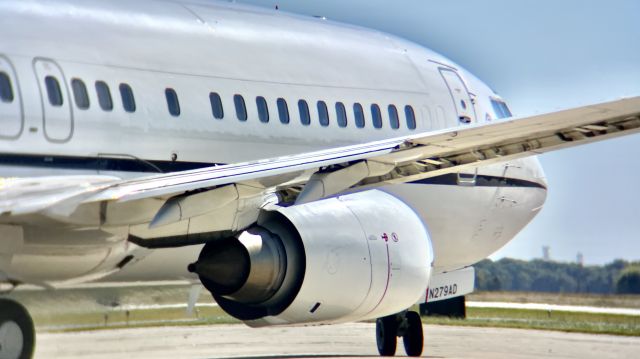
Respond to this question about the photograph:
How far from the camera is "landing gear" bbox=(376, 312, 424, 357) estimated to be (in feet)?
62.0

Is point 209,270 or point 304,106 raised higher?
point 304,106

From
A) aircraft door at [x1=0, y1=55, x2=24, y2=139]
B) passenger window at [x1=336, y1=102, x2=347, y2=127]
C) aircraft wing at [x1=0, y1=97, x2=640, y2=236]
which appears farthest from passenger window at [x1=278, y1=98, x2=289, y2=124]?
aircraft door at [x1=0, y1=55, x2=24, y2=139]

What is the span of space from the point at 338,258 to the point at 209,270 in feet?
4.85

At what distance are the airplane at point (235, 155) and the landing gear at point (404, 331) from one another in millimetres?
773

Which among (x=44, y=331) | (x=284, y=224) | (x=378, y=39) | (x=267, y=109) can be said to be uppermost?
(x=378, y=39)

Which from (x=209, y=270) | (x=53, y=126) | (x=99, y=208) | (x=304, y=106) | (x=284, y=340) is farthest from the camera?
(x=284, y=340)

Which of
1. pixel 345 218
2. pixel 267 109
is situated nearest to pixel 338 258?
pixel 345 218

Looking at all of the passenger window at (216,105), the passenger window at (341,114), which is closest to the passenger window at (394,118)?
the passenger window at (341,114)

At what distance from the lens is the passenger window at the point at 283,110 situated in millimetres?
15648

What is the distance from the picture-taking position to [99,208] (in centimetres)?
1136

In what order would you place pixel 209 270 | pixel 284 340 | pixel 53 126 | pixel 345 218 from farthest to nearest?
1. pixel 284 340
2. pixel 345 218
3. pixel 209 270
4. pixel 53 126

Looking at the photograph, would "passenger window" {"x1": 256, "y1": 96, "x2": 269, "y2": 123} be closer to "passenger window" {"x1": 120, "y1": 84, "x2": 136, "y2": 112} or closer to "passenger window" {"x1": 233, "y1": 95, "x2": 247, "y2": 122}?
"passenger window" {"x1": 233, "y1": 95, "x2": 247, "y2": 122}

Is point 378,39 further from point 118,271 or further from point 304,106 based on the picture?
point 118,271

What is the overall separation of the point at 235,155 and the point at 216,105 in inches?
23.2
